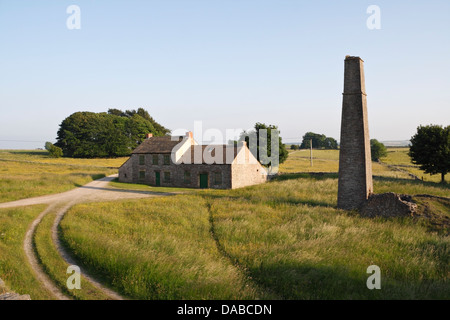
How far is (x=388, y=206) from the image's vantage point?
17.6 meters

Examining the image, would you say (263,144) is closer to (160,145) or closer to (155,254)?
(160,145)

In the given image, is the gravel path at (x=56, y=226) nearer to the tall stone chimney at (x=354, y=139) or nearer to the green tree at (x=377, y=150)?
the tall stone chimney at (x=354, y=139)

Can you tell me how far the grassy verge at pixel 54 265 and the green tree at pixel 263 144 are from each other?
3554 centimetres

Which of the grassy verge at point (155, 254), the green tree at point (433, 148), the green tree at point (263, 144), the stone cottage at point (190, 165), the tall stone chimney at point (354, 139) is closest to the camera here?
the grassy verge at point (155, 254)

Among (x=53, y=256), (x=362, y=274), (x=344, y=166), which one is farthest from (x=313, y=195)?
(x=53, y=256)

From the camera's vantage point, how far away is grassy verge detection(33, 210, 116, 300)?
25.7 feet

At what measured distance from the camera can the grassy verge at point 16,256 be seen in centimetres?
806

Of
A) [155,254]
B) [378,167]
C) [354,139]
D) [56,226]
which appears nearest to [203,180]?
[354,139]

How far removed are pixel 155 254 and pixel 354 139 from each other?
15.6 m

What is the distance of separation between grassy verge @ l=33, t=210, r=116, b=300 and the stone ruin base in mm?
16417

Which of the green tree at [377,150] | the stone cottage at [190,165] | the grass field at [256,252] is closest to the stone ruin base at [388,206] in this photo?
the grass field at [256,252]

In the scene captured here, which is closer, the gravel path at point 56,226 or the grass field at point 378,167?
the gravel path at point 56,226

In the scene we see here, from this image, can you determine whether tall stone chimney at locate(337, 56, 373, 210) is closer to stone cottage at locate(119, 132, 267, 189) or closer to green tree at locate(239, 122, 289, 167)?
stone cottage at locate(119, 132, 267, 189)

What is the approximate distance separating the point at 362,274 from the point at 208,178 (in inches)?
931
